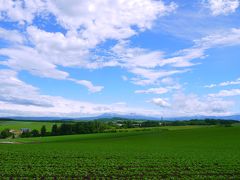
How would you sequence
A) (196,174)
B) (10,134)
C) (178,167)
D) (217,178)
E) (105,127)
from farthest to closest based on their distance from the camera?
(105,127)
(10,134)
(178,167)
(196,174)
(217,178)

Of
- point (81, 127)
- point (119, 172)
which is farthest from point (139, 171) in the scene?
point (81, 127)

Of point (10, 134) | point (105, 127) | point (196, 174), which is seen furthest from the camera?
point (105, 127)

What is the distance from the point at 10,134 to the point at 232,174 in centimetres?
11077

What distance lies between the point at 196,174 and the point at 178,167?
11.2ft

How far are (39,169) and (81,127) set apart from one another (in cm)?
9804

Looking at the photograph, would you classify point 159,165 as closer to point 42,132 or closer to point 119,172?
point 119,172

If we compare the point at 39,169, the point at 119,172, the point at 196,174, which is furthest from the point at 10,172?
the point at 196,174

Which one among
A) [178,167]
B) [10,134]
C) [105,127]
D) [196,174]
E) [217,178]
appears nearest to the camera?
[217,178]

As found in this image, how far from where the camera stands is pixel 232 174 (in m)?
22.0

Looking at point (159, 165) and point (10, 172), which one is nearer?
point (10, 172)

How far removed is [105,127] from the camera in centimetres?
12456

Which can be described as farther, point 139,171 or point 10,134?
point 10,134

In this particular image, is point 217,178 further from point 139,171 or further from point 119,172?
point 119,172

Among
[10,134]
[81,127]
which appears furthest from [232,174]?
[10,134]
